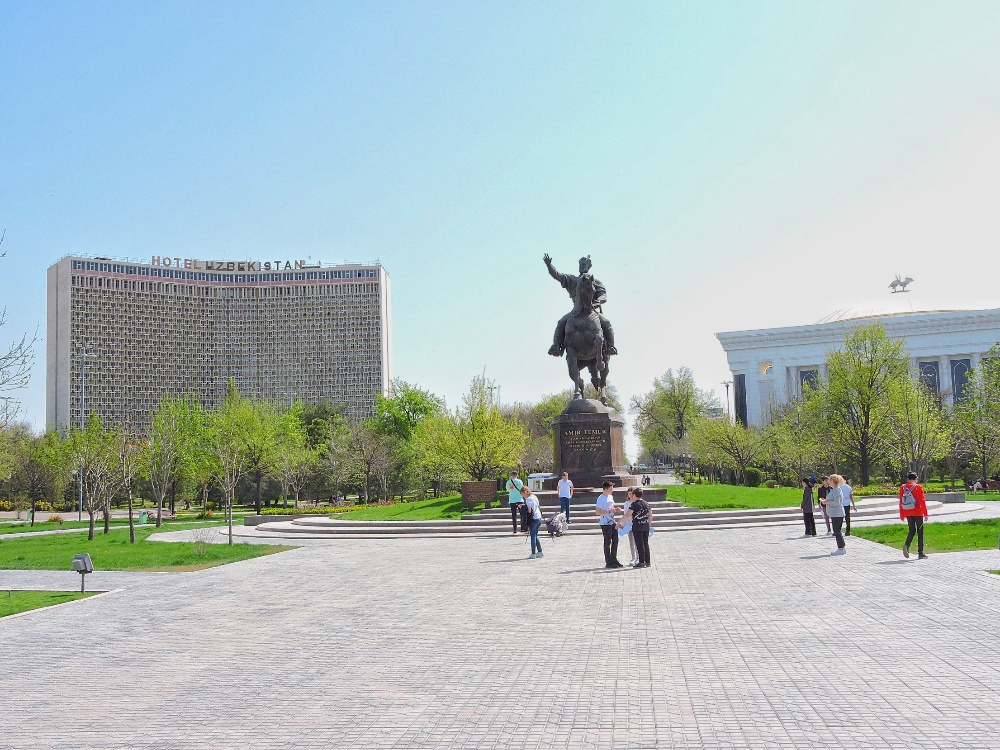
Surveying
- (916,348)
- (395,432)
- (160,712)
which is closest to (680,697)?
(160,712)

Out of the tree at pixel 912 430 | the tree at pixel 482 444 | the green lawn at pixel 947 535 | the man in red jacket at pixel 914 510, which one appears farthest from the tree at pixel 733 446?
the man in red jacket at pixel 914 510

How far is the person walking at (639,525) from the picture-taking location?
15.7 metres

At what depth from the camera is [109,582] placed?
1617cm

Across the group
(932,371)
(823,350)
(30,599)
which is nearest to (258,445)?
(30,599)

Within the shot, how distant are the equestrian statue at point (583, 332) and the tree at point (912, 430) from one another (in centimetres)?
1837

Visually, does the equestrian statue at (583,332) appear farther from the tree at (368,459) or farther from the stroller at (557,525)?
the tree at (368,459)

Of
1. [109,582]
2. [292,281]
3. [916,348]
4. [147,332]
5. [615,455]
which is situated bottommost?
[109,582]

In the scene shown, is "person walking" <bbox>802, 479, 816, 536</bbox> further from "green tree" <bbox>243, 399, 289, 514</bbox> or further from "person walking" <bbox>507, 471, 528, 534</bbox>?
"green tree" <bbox>243, 399, 289, 514</bbox>

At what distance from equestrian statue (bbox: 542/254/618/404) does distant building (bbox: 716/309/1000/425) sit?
2075 inches

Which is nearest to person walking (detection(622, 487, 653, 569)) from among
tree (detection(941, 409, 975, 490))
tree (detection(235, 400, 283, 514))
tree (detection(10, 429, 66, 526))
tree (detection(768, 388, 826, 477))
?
tree (detection(941, 409, 975, 490))

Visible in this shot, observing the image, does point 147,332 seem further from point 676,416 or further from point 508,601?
point 508,601

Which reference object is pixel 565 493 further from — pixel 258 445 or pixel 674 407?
pixel 674 407

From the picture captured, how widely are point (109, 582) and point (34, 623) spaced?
460cm

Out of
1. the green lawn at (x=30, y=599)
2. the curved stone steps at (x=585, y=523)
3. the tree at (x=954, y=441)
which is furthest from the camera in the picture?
the tree at (x=954, y=441)
